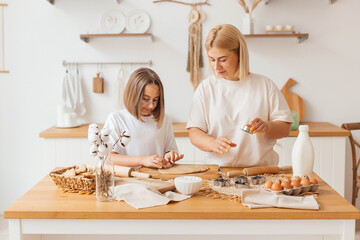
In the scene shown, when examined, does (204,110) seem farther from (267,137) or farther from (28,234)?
(28,234)

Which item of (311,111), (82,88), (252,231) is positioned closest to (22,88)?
(82,88)

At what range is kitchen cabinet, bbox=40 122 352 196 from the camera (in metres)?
3.13

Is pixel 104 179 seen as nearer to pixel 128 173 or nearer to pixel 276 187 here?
pixel 128 173

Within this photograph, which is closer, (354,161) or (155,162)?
(155,162)

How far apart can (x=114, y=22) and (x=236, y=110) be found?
1887 mm

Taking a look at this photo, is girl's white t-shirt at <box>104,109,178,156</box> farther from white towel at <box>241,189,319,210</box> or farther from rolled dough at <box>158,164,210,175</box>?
white towel at <box>241,189,319,210</box>

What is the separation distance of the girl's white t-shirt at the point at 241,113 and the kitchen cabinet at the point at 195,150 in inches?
42.3

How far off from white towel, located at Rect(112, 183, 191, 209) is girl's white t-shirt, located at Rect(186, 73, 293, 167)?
23.5 inches

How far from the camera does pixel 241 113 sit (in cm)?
202

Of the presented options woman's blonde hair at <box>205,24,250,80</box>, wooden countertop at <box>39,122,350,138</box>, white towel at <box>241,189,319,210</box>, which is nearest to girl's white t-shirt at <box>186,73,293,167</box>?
woman's blonde hair at <box>205,24,250,80</box>

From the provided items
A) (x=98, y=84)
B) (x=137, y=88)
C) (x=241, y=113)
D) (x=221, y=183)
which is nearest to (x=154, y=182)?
(x=221, y=183)

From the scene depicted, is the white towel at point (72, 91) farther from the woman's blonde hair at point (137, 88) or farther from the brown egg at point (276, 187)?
the brown egg at point (276, 187)

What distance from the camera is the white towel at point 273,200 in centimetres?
138

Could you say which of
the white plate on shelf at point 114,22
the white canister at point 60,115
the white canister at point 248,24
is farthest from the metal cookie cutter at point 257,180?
the white plate on shelf at point 114,22
